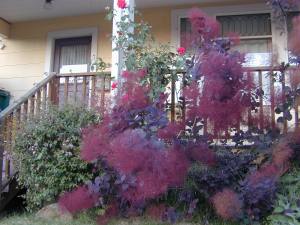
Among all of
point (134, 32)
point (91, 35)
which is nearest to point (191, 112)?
point (134, 32)

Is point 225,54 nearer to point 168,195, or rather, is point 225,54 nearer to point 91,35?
point 168,195

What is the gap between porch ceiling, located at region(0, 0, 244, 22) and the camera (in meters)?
7.64

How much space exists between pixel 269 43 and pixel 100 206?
411cm

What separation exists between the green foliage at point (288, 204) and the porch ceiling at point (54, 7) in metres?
4.11

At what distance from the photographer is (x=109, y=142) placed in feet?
13.9

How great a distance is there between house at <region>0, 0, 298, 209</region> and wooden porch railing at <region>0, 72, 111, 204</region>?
0.03 meters

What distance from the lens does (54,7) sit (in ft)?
26.2

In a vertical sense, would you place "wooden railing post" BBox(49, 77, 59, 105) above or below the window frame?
below

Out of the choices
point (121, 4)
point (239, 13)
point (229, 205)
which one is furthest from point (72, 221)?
point (239, 13)

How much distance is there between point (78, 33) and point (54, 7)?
2.06 feet

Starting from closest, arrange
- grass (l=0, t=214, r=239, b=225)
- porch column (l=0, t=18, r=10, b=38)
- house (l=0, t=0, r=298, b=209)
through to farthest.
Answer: grass (l=0, t=214, r=239, b=225)
house (l=0, t=0, r=298, b=209)
porch column (l=0, t=18, r=10, b=38)

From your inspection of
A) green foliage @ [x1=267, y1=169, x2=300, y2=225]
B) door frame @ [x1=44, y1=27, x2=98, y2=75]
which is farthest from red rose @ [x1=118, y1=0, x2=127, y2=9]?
green foliage @ [x1=267, y1=169, x2=300, y2=225]

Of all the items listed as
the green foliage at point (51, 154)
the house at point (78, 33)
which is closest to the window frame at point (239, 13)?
the house at point (78, 33)

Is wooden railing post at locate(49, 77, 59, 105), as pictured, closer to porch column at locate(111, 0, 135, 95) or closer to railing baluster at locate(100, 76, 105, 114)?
railing baluster at locate(100, 76, 105, 114)
